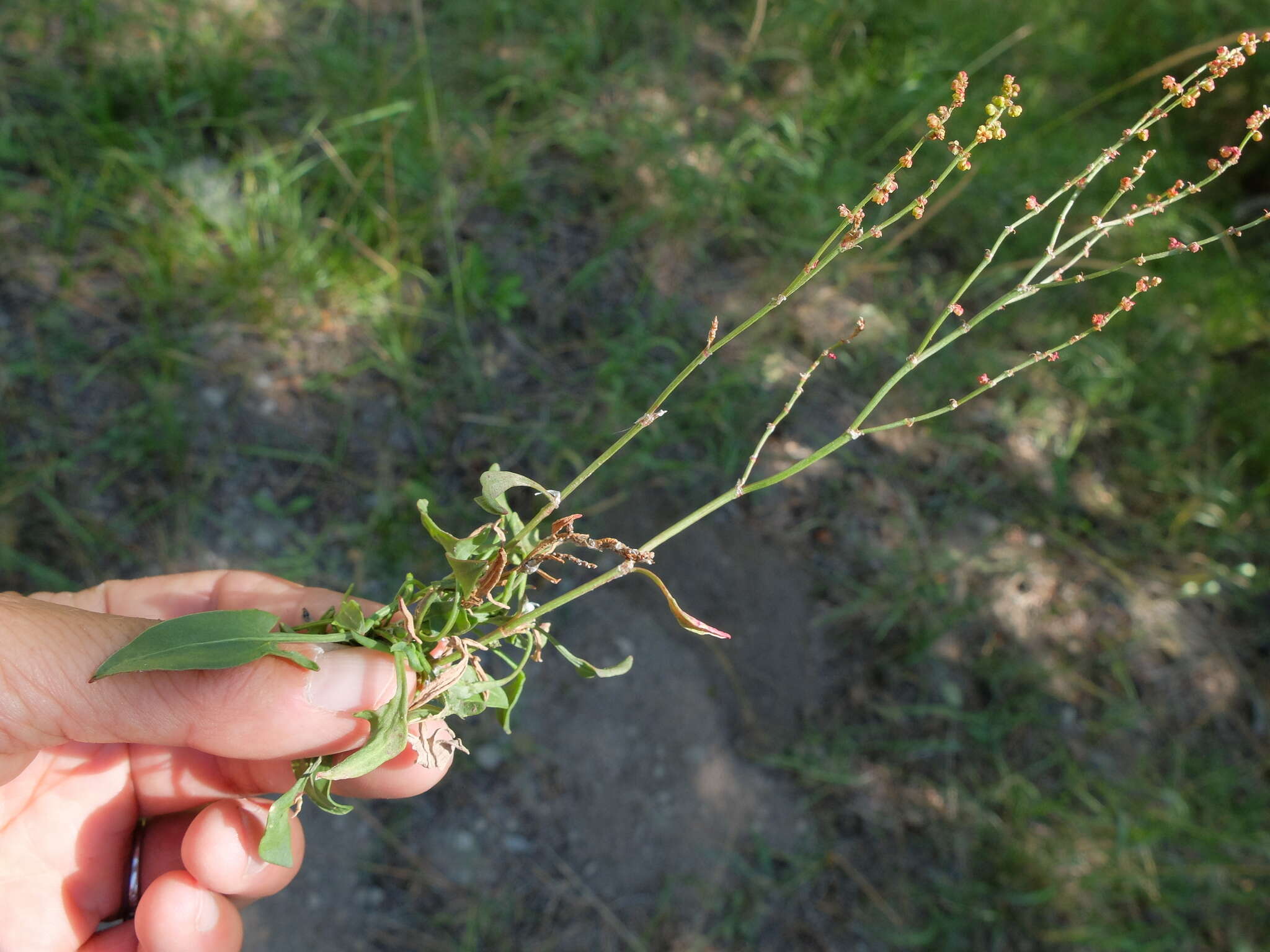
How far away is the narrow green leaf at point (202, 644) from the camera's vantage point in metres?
1.23

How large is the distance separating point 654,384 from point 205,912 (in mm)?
1847

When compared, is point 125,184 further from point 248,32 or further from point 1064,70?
point 1064,70

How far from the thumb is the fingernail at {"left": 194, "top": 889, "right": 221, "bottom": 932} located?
0.33 meters

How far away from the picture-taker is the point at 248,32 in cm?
299

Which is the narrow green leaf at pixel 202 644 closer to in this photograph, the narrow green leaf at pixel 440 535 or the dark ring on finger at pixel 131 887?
the narrow green leaf at pixel 440 535

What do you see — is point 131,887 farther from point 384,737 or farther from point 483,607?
point 483,607

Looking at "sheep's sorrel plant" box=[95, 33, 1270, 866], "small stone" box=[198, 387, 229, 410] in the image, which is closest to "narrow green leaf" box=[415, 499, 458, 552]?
"sheep's sorrel plant" box=[95, 33, 1270, 866]

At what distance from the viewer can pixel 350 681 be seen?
1.39 meters

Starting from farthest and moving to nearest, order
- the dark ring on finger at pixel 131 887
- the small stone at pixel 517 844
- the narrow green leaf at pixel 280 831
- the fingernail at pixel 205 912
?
the small stone at pixel 517 844, the dark ring on finger at pixel 131 887, the fingernail at pixel 205 912, the narrow green leaf at pixel 280 831

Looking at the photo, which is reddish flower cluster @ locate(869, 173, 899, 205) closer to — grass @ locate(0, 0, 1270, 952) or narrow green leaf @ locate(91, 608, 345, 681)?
narrow green leaf @ locate(91, 608, 345, 681)

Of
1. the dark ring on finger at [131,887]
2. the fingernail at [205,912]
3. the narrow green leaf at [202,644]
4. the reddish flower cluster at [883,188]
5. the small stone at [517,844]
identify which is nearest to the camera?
the reddish flower cluster at [883,188]

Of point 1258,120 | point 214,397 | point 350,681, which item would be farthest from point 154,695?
point 1258,120

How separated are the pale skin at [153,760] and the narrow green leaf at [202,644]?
3.1 inches

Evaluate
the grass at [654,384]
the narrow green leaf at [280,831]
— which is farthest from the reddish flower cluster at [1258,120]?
the grass at [654,384]
